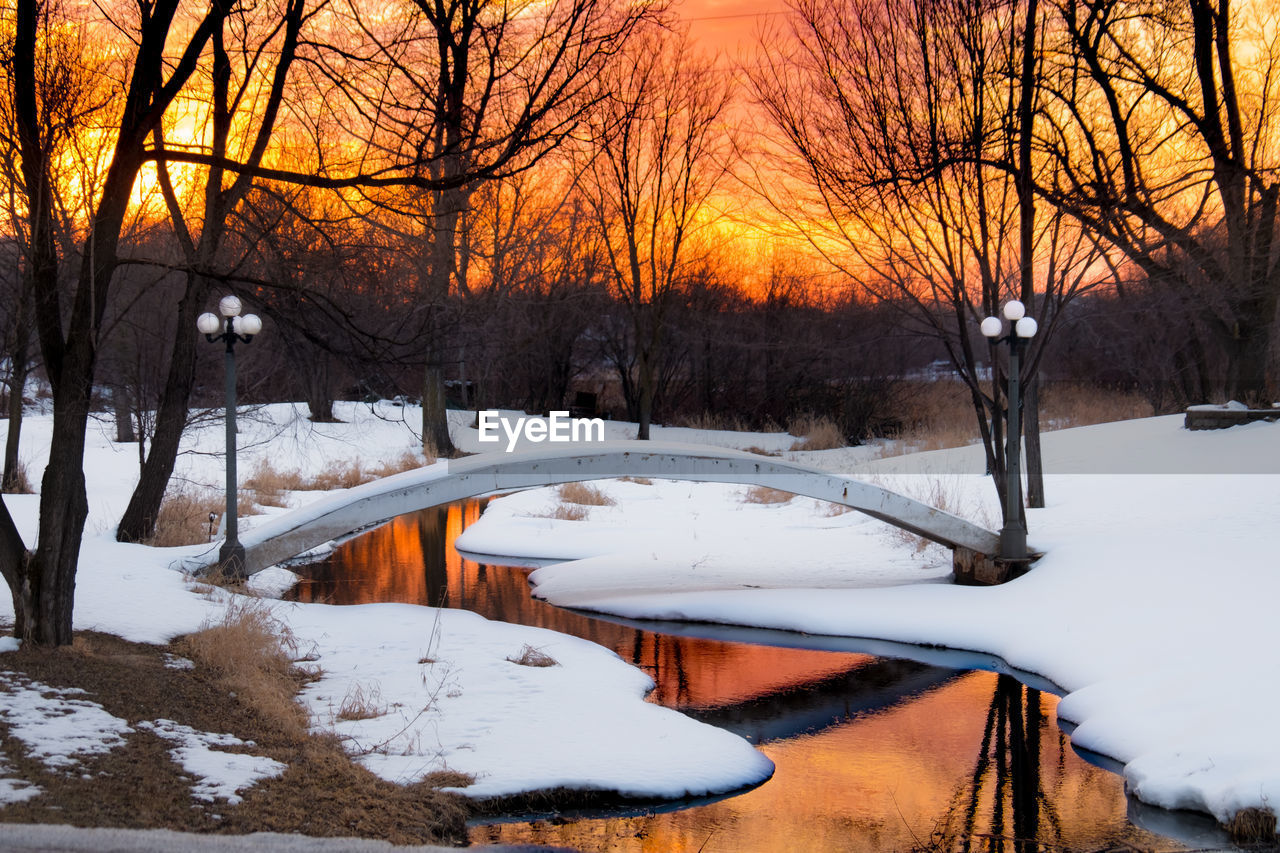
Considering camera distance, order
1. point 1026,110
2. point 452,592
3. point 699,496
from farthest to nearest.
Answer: point 699,496 < point 452,592 < point 1026,110

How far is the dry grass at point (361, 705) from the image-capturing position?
746 cm

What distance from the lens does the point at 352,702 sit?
301 inches

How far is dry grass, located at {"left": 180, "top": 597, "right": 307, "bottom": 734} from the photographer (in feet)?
23.1

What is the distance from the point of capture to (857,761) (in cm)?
770

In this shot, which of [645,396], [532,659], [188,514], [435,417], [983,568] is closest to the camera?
[532,659]

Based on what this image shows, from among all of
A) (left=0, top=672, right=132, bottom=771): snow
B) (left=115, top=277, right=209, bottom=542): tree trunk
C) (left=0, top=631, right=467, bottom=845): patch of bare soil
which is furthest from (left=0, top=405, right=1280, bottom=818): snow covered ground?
(left=115, top=277, right=209, bottom=542): tree trunk

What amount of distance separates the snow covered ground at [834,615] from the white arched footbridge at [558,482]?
68 centimetres

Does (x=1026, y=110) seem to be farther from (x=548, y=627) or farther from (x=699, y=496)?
(x=699, y=496)

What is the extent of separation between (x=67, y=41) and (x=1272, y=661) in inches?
398

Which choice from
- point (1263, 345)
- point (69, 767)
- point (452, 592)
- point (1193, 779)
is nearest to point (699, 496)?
point (452, 592)

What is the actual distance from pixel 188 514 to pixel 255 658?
751cm

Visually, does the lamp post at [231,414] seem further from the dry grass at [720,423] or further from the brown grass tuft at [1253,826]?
the dry grass at [720,423]

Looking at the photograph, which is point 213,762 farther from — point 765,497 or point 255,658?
point 765,497

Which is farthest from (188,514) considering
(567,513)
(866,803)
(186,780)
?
(866,803)
